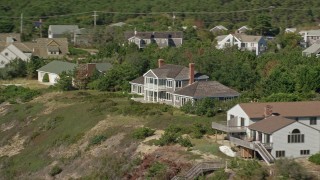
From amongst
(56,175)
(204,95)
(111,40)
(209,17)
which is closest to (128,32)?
(111,40)

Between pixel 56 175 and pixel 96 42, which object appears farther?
pixel 96 42

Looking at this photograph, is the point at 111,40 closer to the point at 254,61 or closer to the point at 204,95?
the point at 254,61

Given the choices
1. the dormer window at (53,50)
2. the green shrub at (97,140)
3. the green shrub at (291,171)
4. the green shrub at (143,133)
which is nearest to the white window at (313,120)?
the green shrub at (291,171)

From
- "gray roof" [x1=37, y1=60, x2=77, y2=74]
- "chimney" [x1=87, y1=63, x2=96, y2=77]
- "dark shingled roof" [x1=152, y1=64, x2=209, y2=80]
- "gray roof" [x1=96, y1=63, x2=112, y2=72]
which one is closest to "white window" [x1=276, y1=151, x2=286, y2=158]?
"dark shingled roof" [x1=152, y1=64, x2=209, y2=80]

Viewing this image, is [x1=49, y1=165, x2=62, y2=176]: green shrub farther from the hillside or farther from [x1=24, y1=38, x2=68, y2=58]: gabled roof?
the hillside

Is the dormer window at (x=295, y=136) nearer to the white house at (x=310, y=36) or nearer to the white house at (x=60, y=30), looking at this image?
the white house at (x=310, y=36)

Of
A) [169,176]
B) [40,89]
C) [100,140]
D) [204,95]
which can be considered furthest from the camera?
[40,89]
